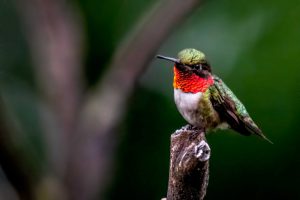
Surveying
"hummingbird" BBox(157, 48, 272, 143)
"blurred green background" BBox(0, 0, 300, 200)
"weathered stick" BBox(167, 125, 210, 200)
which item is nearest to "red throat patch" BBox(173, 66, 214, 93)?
"hummingbird" BBox(157, 48, 272, 143)

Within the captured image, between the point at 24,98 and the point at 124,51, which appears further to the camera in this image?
the point at 24,98

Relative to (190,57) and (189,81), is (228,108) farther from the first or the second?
(190,57)

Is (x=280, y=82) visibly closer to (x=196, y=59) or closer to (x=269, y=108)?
(x=269, y=108)

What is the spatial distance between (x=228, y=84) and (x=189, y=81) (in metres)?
3.11

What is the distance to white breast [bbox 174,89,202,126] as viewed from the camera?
11.6ft

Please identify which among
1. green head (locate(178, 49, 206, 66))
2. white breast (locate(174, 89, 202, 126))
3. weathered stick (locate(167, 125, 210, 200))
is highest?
green head (locate(178, 49, 206, 66))

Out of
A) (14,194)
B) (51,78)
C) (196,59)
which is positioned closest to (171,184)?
(196,59)

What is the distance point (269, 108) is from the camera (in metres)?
6.65

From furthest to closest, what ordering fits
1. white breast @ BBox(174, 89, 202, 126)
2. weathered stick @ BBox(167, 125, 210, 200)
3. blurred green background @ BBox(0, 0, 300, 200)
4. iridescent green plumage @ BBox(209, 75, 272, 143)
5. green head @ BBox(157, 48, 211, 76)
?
blurred green background @ BBox(0, 0, 300, 200)
iridescent green plumage @ BBox(209, 75, 272, 143)
white breast @ BBox(174, 89, 202, 126)
green head @ BBox(157, 48, 211, 76)
weathered stick @ BBox(167, 125, 210, 200)

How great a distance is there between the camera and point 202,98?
11.9ft

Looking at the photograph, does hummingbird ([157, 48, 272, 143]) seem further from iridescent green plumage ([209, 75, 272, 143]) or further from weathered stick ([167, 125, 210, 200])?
weathered stick ([167, 125, 210, 200])

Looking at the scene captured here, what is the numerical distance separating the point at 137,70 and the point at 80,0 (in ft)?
6.12

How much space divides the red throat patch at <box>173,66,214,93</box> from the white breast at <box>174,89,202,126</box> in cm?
2

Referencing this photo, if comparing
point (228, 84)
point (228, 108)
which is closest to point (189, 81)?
point (228, 108)
